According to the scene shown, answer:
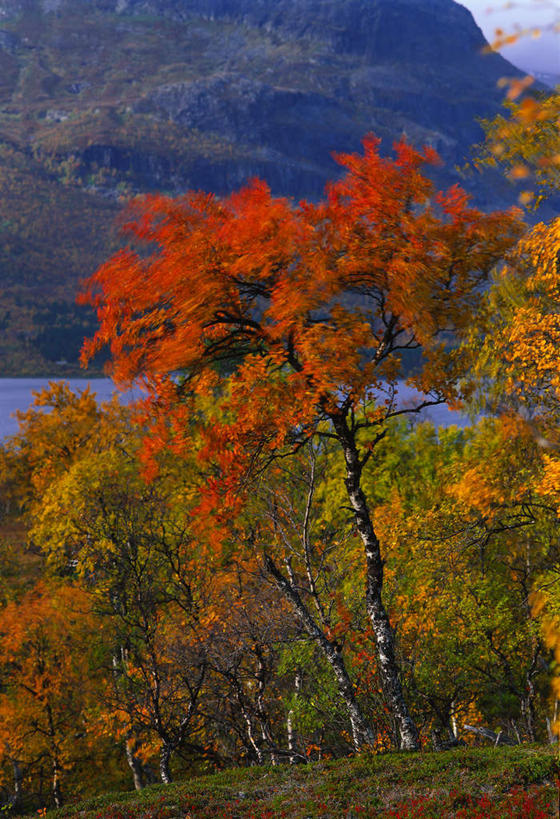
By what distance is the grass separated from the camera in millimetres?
9406

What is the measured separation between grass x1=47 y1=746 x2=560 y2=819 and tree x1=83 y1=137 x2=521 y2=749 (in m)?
5.40

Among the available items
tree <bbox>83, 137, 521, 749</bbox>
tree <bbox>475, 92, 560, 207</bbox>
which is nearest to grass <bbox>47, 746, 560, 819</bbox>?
tree <bbox>83, 137, 521, 749</bbox>

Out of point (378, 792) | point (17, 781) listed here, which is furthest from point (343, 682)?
point (17, 781)

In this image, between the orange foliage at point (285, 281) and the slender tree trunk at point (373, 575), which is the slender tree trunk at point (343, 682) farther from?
the orange foliage at point (285, 281)

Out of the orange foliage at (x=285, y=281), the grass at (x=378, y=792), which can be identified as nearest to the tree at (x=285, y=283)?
the orange foliage at (x=285, y=281)

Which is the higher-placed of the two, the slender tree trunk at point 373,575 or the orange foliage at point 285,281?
the orange foliage at point 285,281

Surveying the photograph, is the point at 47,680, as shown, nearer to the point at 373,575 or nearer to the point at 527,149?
the point at 373,575

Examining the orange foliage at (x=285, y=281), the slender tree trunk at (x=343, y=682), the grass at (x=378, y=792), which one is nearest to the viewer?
the grass at (x=378, y=792)

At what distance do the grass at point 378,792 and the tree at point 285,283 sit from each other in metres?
5.40

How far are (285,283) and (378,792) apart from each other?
8913 millimetres

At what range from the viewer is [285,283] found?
1095 cm

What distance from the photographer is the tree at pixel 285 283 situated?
10945 mm

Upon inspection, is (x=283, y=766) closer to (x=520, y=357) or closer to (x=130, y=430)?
(x=520, y=357)

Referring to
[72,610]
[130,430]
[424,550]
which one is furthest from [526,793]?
[130,430]
